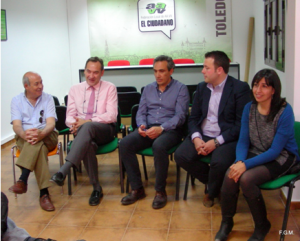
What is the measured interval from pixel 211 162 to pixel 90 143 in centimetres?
114

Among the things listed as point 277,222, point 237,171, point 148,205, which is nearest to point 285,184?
point 237,171

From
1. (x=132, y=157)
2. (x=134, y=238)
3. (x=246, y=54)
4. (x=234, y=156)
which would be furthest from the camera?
(x=246, y=54)

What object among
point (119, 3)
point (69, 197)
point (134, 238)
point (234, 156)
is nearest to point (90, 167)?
point (69, 197)

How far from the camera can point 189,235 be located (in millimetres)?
2664

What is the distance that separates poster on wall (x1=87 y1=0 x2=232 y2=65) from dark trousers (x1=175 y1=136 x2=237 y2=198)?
5430 mm

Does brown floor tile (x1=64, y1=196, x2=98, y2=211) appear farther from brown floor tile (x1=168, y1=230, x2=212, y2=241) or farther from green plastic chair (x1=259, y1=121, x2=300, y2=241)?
green plastic chair (x1=259, y1=121, x2=300, y2=241)

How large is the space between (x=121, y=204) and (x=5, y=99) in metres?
3.08

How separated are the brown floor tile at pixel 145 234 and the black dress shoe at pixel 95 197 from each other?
23.1 inches

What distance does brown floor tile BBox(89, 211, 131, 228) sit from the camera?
289cm

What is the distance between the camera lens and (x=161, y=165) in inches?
125

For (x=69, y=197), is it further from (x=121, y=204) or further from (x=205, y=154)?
(x=205, y=154)

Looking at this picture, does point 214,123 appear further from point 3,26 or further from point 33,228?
point 3,26

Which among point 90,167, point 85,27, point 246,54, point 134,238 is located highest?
point 85,27

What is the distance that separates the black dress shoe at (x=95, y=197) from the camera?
3.27 meters
